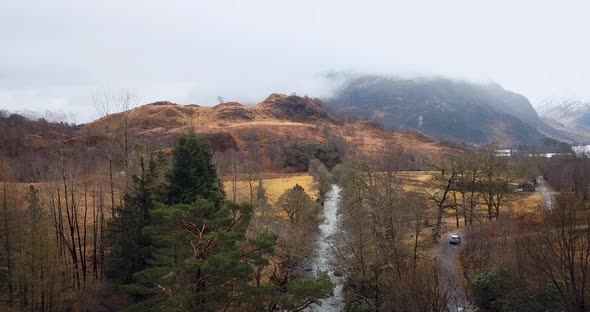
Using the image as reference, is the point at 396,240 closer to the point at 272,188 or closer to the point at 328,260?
the point at 328,260

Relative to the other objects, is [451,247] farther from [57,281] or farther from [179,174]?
[57,281]

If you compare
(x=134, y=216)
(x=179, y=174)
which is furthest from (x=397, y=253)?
(x=134, y=216)

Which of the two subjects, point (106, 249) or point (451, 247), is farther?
point (451, 247)

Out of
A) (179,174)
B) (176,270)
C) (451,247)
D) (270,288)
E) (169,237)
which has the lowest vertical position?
(451,247)

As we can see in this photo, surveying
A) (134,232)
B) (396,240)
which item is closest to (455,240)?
(396,240)

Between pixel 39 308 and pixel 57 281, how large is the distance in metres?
2.93

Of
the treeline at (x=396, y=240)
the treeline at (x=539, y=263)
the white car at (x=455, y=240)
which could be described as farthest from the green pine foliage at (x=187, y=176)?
the white car at (x=455, y=240)

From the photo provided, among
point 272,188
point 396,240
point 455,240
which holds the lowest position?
point 455,240

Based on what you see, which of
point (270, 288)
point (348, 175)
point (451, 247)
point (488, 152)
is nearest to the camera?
point (270, 288)

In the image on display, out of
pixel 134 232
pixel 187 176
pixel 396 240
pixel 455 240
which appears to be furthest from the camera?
pixel 455 240

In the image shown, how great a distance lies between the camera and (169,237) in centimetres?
2120

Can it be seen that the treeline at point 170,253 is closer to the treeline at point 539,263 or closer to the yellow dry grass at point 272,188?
the treeline at point 539,263

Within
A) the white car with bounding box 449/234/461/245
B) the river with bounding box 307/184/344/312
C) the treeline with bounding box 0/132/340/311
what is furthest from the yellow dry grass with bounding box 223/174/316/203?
the white car with bounding box 449/234/461/245

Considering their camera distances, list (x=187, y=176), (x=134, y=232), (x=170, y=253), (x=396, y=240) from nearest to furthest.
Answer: (x=170, y=253)
(x=134, y=232)
(x=187, y=176)
(x=396, y=240)
